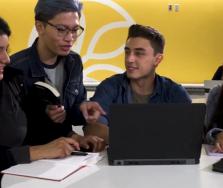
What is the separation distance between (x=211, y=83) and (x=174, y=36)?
1.47m

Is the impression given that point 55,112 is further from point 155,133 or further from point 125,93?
point 155,133

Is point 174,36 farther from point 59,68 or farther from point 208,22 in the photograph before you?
point 59,68

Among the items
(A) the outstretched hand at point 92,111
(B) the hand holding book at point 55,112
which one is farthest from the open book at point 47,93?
(A) the outstretched hand at point 92,111

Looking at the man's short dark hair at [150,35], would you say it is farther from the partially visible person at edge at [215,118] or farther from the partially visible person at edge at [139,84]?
the partially visible person at edge at [215,118]

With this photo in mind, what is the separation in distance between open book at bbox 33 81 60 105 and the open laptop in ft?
1.65

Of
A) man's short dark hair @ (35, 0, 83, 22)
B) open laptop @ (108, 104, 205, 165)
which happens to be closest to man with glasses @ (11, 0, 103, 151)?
man's short dark hair @ (35, 0, 83, 22)

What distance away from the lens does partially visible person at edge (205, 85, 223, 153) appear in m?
1.82

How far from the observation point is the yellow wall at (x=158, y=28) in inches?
147

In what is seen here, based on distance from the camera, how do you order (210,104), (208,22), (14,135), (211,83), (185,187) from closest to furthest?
(185,187) < (14,135) < (210,104) < (211,83) < (208,22)

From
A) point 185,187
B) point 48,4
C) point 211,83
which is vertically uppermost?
point 48,4

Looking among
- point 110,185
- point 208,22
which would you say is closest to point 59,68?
point 110,185

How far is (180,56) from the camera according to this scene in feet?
12.6

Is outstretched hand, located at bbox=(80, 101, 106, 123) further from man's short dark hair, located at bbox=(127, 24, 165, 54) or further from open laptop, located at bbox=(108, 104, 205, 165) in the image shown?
man's short dark hair, located at bbox=(127, 24, 165, 54)

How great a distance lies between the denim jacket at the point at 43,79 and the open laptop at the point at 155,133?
2.27 ft
